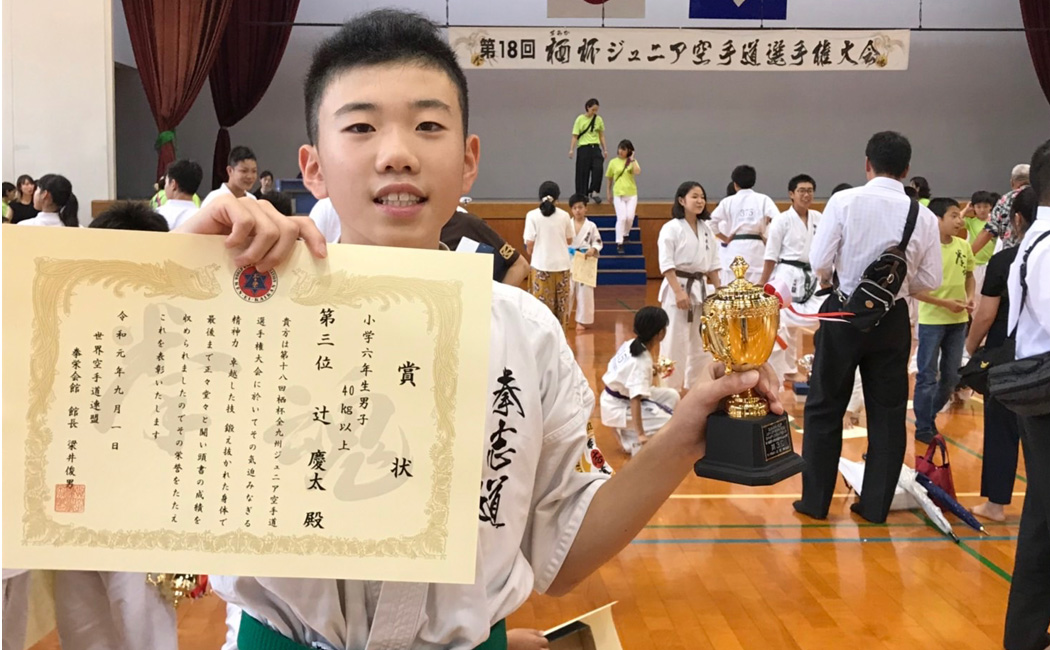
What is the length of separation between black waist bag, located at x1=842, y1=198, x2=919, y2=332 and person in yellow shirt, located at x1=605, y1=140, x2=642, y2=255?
8.39 meters

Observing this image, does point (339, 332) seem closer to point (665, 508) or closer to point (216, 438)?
point (216, 438)

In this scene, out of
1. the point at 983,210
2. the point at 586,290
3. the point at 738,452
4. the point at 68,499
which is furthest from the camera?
the point at 586,290

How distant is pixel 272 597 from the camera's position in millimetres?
1061

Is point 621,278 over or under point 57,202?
under

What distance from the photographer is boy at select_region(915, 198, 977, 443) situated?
214 inches

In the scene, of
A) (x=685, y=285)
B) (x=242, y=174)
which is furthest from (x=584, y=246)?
(x=242, y=174)

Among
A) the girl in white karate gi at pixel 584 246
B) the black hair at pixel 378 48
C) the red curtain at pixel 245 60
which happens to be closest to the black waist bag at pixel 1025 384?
the black hair at pixel 378 48

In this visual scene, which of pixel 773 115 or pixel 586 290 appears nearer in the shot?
pixel 586 290

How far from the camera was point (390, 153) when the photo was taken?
1.02 m

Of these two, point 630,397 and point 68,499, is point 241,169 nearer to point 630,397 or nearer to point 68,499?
point 630,397

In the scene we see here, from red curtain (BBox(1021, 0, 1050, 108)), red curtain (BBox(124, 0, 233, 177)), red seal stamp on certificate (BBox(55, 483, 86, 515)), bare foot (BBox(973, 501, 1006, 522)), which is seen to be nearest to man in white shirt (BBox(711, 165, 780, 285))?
bare foot (BBox(973, 501, 1006, 522))

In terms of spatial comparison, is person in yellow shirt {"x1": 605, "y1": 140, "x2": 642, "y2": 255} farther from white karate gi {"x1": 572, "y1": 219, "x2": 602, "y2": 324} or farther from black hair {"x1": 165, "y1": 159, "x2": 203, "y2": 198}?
black hair {"x1": 165, "y1": 159, "x2": 203, "y2": 198}

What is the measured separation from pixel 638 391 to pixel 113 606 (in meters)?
3.33

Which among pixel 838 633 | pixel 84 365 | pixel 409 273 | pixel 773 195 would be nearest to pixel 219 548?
pixel 84 365
